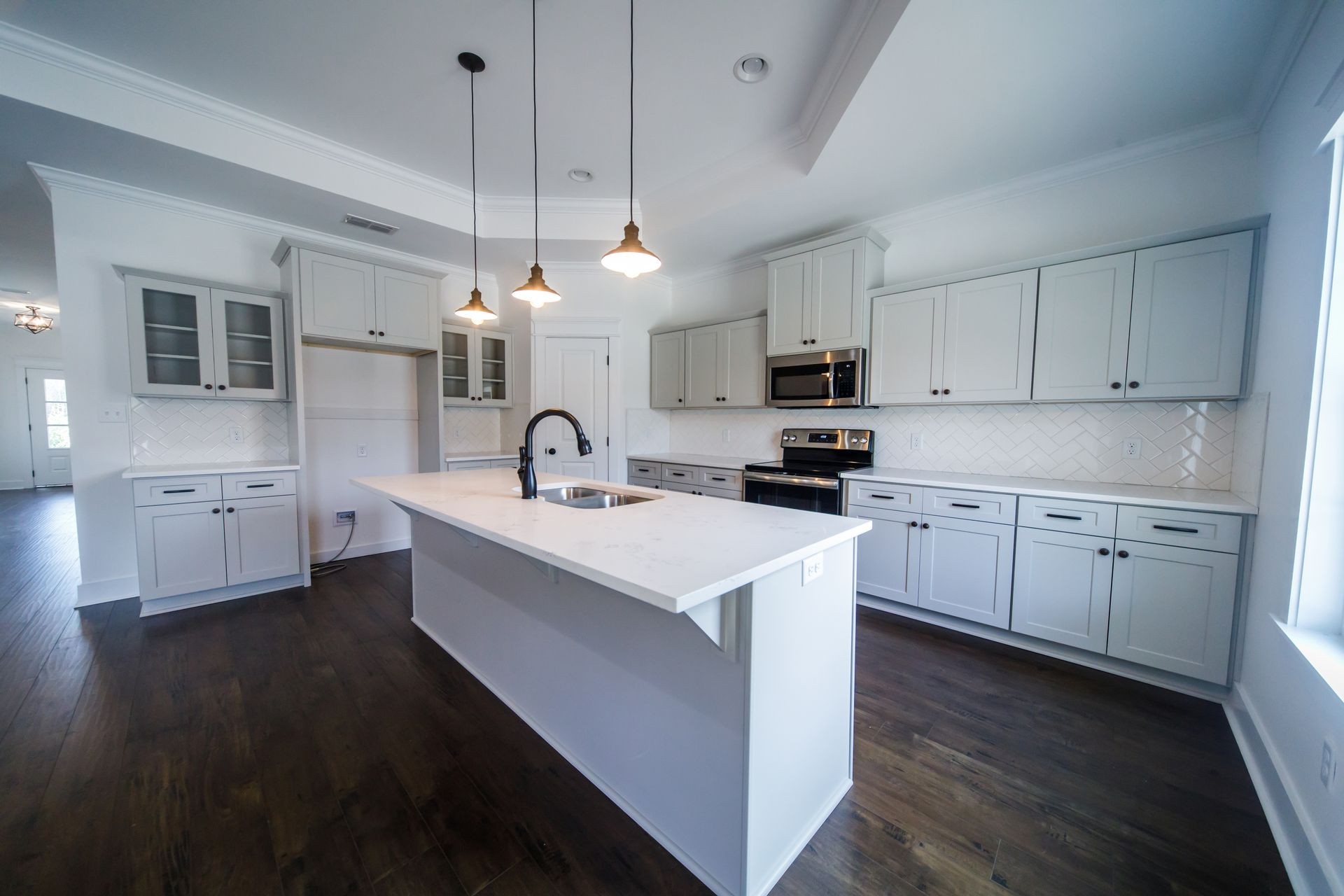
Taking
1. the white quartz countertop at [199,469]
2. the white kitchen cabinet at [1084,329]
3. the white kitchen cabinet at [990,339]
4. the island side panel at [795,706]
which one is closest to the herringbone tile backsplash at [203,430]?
the white quartz countertop at [199,469]

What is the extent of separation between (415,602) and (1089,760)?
3256mm

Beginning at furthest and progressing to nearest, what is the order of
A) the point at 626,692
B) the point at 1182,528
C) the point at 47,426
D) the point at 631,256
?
the point at 47,426
the point at 1182,528
the point at 631,256
the point at 626,692

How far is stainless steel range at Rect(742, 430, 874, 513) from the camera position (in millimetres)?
3158

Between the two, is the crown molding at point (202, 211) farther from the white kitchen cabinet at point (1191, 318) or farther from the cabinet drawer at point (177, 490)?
the white kitchen cabinet at point (1191, 318)

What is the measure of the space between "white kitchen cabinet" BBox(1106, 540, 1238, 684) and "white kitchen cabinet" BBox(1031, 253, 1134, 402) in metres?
0.83

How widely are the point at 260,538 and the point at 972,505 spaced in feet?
15.1

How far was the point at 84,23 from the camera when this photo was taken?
6.78 ft

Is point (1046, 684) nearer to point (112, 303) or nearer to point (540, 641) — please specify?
point (540, 641)

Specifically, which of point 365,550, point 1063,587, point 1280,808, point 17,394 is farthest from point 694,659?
point 17,394

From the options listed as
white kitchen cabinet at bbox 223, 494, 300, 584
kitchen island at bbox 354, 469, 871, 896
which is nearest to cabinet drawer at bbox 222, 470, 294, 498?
white kitchen cabinet at bbox 223, 494, 300, 584

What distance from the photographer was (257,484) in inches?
127

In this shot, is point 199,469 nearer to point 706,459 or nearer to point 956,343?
point 706,459

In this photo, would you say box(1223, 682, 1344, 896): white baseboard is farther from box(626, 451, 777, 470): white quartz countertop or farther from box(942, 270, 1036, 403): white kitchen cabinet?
box(626, 451, 777, 470): white quartz countertop

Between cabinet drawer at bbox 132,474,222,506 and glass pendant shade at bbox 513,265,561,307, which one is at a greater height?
glass pendant shade at bbox 513,265,561,307
